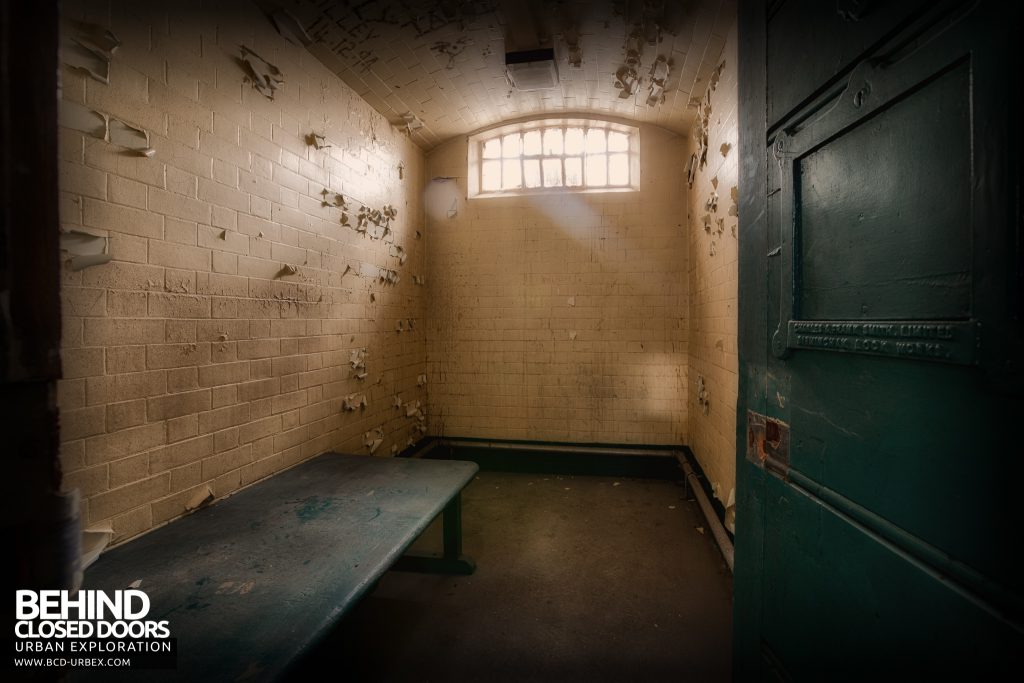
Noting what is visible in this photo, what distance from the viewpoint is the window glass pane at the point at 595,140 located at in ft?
14.1

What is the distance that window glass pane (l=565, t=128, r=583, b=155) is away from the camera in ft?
14.1

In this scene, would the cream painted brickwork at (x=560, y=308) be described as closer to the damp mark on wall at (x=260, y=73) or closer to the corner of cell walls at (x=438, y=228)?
the corner of cell walls at (x=438, y=228)

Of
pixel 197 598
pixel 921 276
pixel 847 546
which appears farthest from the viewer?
pixel 197 598

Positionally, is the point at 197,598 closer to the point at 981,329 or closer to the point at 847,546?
the point at 847,546

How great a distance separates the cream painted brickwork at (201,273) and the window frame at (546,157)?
1474 millimetres

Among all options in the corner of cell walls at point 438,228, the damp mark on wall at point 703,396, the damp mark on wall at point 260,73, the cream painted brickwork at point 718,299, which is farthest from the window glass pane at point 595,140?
the damp mark on wall at point 260,73

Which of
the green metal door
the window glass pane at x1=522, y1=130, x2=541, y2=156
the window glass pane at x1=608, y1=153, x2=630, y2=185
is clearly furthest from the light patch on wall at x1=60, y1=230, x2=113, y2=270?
the window glass pane at x1=608, y1=153, x2=630, y2=185

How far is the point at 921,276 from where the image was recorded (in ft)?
2.70

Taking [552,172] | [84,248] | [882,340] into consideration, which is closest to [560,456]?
[552,172]

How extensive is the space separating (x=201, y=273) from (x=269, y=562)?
1.42 metres

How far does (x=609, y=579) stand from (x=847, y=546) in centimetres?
183

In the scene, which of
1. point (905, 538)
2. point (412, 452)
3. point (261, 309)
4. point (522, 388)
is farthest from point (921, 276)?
point (412, 452)

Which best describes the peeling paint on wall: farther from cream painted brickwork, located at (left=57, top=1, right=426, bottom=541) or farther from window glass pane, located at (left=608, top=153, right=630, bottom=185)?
window glass pane, located at (left=608, top=153, right=630, bottom=185)

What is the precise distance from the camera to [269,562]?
1593 mm
